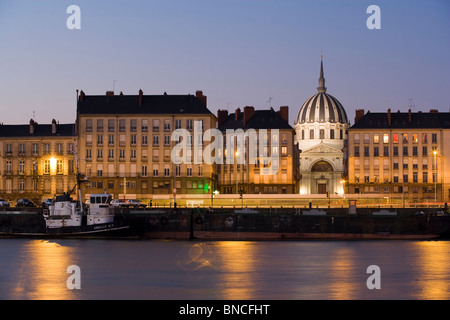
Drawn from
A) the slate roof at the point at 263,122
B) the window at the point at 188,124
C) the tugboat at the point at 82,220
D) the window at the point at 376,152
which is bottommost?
the tugboat at the point at 82,220

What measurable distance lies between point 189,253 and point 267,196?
44.6 m

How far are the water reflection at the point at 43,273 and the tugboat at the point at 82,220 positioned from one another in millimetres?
5824

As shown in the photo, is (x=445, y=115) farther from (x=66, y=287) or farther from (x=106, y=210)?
(x=66, y=287)

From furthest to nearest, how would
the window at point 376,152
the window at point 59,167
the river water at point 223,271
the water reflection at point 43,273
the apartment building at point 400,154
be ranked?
the window at point 376,152, the apartment building at point 400,154, the window at point 59,167, the river water at point 223,271, the water reflection at point 43,273

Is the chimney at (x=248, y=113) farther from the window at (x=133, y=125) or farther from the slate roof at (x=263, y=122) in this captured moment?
the window at (x=133, y=125)

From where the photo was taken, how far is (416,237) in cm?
7562

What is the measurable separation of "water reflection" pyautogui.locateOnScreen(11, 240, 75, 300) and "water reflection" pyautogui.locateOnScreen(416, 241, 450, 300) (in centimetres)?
1848

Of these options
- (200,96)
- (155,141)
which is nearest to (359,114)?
(200,96)

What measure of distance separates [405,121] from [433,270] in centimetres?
8813

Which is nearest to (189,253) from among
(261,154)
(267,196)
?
(267,196)

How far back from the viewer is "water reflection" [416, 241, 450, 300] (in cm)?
4094

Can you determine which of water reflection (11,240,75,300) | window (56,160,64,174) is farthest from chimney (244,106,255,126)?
water reflection (11,240,75,300)

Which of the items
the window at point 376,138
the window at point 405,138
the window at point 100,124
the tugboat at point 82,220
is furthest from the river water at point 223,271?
the window at point 376,138

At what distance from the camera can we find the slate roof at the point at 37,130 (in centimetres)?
11925
